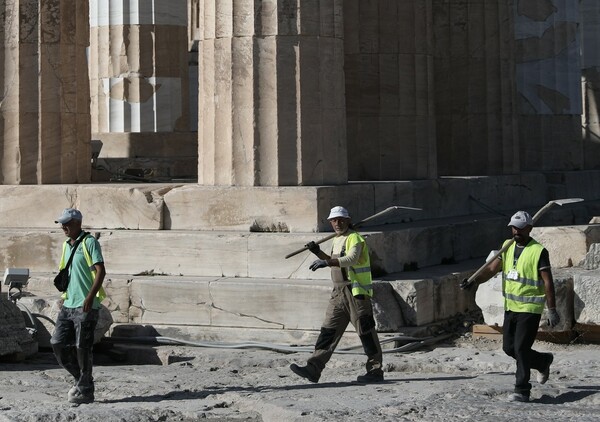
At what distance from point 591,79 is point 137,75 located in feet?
32.4

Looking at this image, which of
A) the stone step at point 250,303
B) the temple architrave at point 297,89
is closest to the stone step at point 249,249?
the stone step at point 250,303

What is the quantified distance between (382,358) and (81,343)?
276cm

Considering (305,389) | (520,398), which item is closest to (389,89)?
(305,389)

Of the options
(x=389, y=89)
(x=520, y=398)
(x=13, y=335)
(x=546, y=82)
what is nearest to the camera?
(x=520, y=398)

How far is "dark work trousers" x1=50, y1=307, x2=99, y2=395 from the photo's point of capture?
11344 mm

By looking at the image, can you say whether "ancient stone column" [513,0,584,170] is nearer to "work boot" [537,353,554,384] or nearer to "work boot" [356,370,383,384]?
"work boot" [356,370,383,384]

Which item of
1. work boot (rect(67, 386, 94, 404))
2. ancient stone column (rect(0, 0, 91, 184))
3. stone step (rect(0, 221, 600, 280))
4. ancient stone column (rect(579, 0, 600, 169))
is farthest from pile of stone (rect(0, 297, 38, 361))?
ancient stone column (rect(579, 0, 600, 169))

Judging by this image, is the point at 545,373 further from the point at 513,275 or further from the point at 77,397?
the point at 77,397

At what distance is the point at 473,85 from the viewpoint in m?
19.8

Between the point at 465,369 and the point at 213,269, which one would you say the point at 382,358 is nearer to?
the point at 465,369

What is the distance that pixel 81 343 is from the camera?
11383mm

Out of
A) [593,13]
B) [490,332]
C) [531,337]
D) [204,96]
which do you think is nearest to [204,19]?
[204,96]

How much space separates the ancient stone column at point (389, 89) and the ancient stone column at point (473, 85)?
7.58 ft

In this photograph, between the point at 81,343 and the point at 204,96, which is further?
the point at 204,96
